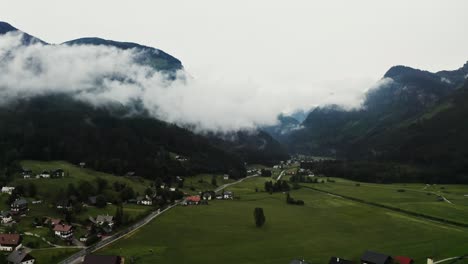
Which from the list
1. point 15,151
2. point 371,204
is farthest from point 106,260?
point 15,151

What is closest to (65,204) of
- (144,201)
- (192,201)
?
(144,201)

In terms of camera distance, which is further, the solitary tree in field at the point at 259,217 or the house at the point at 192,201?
the house at the point at 192,201

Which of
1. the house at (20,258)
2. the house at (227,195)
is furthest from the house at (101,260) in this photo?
the house at (227,195)

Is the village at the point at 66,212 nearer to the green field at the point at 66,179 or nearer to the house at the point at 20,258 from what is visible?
the house at the point at 20,258

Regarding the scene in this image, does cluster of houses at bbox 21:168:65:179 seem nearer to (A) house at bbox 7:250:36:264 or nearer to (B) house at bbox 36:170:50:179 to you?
(B) house at bbox 36:170:50:179

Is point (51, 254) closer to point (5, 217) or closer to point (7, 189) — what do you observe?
point (5, 217)

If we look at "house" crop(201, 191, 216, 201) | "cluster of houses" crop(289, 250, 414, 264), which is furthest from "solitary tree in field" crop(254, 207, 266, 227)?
"house" crop(201, 191, 216, 201)
